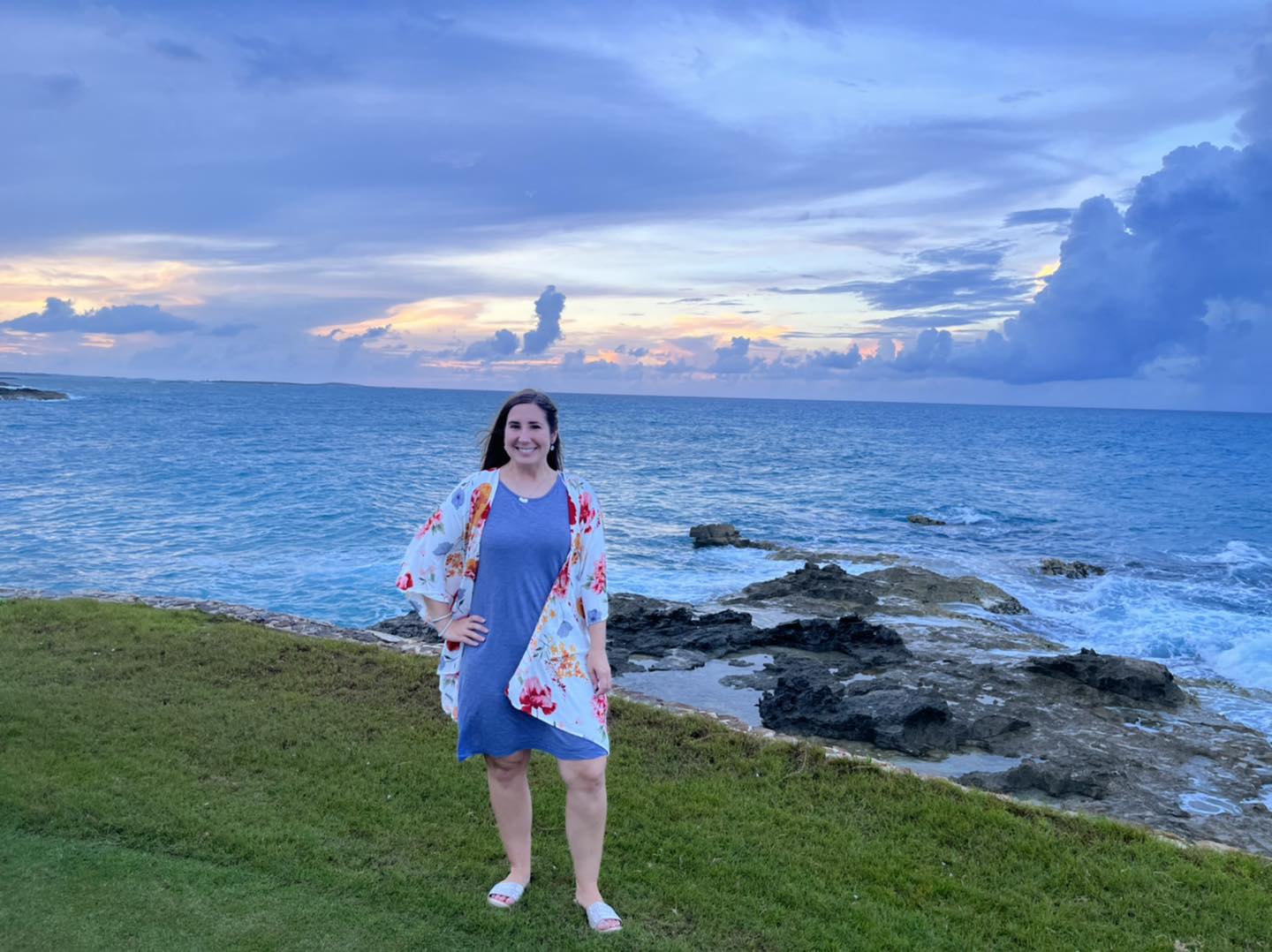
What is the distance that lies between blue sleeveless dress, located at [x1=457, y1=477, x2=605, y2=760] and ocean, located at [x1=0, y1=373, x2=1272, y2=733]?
1.73 feet

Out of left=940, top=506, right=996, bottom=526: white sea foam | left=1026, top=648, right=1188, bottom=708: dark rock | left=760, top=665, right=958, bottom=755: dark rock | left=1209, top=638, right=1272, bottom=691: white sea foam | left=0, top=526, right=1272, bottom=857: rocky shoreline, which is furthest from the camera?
left=940, top=506, right=996, bottom=526: white sea foam

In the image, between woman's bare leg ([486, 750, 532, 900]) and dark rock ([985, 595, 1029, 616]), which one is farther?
dark rock ([985, 595, 1029, 616])

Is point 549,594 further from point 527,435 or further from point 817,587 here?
point 817,587

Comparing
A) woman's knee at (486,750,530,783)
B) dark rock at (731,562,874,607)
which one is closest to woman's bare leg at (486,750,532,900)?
woman's knee at (486,750,530,783)

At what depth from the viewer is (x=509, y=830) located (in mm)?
5086

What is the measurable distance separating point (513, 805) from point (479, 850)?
1.19 meters

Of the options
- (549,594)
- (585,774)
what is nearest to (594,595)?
(549,594)

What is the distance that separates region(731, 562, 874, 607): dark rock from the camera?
19750mm

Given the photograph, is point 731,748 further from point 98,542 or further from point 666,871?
point 98,542

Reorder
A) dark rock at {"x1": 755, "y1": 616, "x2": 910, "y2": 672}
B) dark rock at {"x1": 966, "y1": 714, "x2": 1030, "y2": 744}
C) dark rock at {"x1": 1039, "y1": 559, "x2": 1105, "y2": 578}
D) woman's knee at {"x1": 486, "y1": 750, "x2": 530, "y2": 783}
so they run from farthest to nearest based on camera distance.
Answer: dark rock at {"x1": 1039, "y1": 559, "x2": 1105, "y2": 578}
dark rock at {"x1": 755, "y1": 616, "x2": 910, "y2": 672}
dark rock at {"x1": 966, "y1": 714, "x2": 1030, "y2": 744}
woman's knee at {"x1": 486, "y1": 750, "x2": 530, "y2": 783}

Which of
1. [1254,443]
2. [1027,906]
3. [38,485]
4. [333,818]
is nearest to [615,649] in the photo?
[333,818]

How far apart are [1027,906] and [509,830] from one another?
3131 mm

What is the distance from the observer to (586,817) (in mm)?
4699

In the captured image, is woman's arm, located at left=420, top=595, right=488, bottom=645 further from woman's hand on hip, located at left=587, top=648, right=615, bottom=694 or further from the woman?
woman's hand on hip, located at left=587, top=648, right=615, bottom=694
